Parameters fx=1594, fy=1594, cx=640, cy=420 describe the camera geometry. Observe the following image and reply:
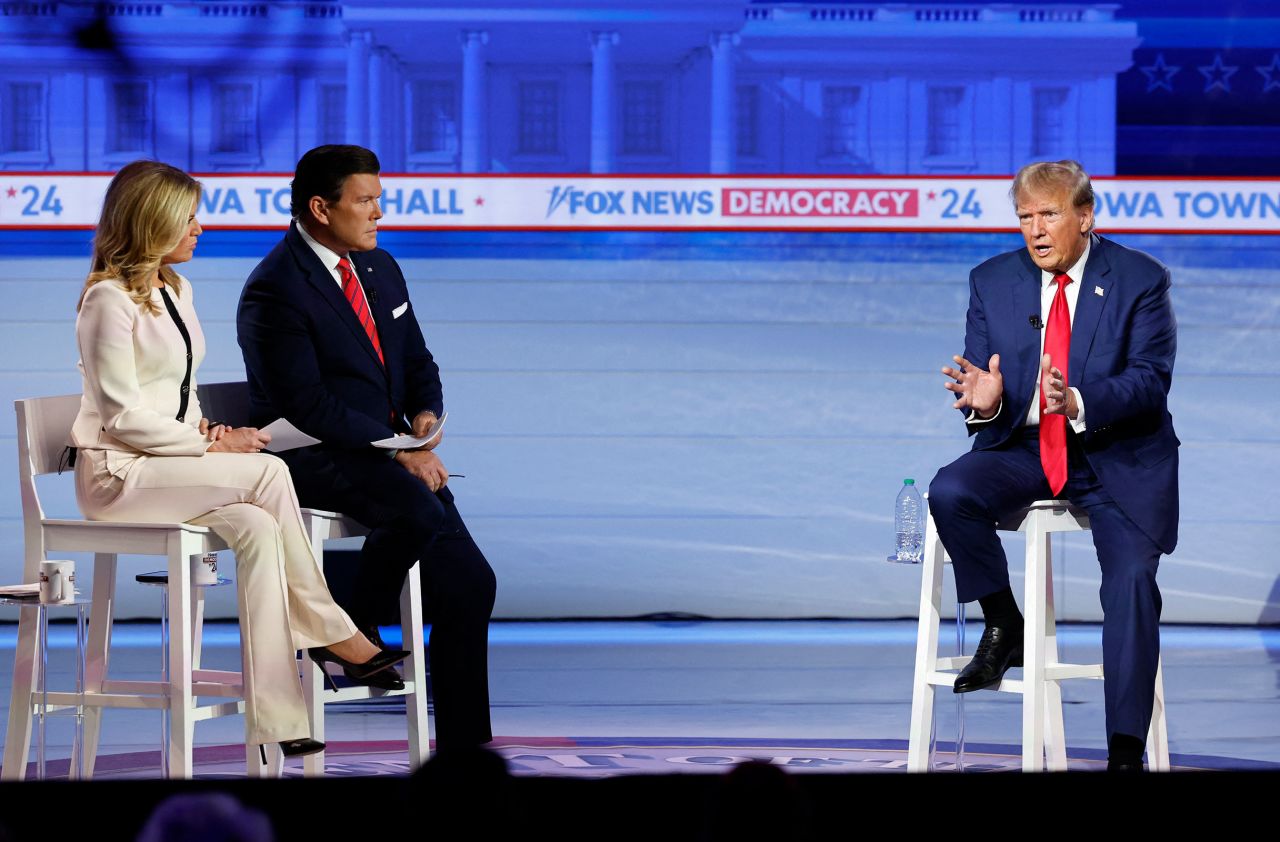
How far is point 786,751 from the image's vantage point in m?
3.72

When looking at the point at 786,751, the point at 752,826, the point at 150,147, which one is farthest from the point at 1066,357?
the point at 150,147

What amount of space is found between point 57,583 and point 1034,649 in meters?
1.82

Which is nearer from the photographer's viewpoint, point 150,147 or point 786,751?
point 786,751

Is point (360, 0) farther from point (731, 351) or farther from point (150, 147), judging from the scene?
point (731, 351)

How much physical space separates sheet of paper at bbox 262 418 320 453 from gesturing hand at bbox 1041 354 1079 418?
4.86 feet

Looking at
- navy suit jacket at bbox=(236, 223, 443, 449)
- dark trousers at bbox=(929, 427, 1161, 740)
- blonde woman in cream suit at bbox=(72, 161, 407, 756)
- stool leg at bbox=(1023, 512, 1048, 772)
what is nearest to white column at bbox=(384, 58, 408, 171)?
navy suit jacket at bbox=(236, 223, 443, 449)

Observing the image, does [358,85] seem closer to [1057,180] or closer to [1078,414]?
[1057,180]

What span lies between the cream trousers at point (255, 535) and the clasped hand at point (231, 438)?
3.2 inches

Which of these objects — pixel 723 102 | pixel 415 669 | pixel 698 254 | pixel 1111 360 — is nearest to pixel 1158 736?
pixel 1111 360

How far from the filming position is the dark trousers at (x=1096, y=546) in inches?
120

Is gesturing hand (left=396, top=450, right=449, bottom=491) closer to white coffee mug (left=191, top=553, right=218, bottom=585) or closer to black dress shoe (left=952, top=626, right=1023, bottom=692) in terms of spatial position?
white coffee mug (left=191, top=553, right=218, bottom=585)

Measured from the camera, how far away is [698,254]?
624 centimetres

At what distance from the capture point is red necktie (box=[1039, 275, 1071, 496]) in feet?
10.6

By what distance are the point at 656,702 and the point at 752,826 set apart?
339cm
